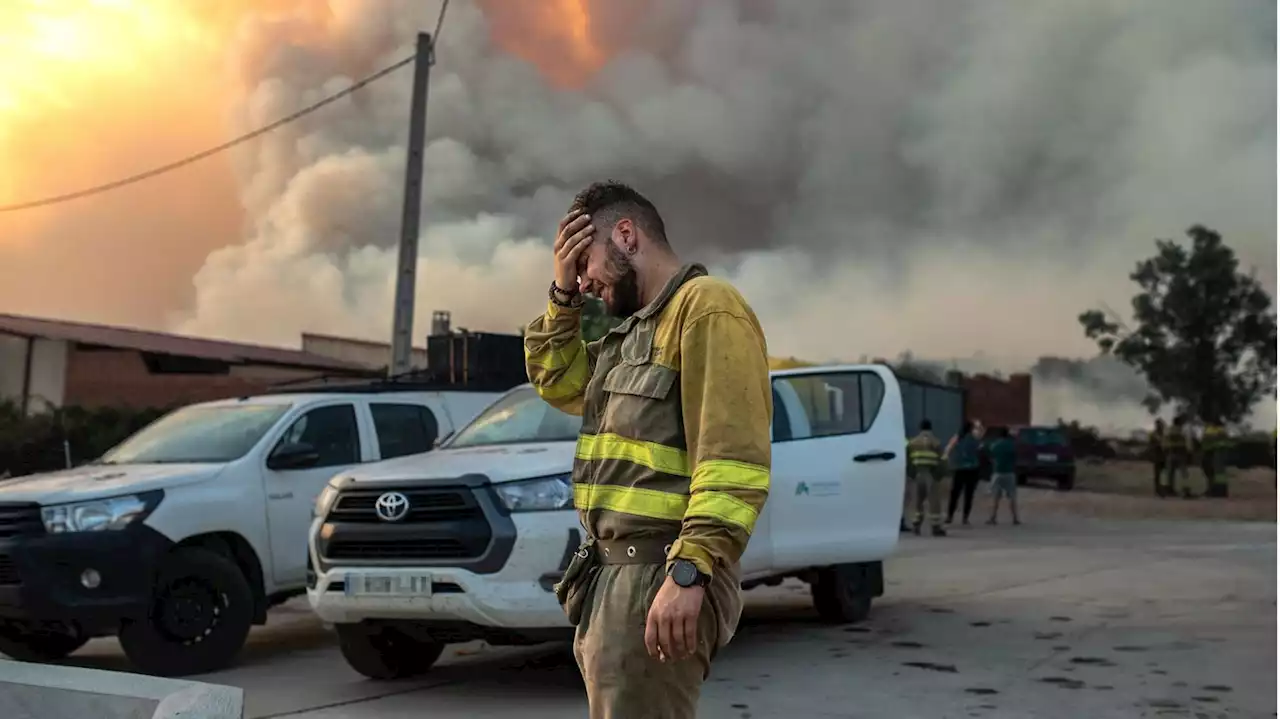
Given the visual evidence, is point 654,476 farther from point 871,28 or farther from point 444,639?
point 871,28

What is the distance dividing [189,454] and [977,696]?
5.19 m

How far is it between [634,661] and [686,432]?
504 millimetres

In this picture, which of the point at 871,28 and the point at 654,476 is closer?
the point at 654,476

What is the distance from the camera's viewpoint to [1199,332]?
163 ft

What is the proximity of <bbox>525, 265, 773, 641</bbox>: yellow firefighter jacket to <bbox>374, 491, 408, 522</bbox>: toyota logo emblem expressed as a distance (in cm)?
389

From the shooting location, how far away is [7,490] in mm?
7797

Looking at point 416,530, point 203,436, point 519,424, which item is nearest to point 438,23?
point 203,436

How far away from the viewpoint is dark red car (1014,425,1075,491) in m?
32.8

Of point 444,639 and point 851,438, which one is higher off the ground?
point 851,438

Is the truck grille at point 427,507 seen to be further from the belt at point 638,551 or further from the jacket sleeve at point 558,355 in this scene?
the belt at point 638,551

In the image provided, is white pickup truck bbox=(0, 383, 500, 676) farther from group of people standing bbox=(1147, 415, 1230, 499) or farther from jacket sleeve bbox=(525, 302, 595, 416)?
group of people standing bbox=(1147, 415, 1230, 499)

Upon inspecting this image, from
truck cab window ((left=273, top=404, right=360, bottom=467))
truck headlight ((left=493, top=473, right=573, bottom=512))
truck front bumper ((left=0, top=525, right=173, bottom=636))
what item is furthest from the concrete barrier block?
truck cab window ((left=273, top=404, right=360, bottom=467))

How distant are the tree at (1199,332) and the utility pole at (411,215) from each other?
35.9 metres

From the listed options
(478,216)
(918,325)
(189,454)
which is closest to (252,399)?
(189,454)
